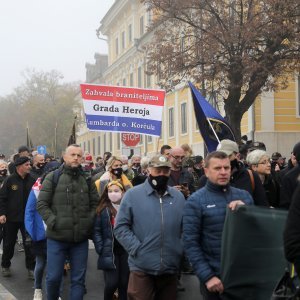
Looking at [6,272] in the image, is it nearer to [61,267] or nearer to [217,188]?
[61,267]

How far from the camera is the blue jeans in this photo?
6.09 metres

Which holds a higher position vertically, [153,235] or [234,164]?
[234,164]

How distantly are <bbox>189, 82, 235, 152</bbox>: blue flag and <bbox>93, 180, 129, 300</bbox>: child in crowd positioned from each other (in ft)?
6.44

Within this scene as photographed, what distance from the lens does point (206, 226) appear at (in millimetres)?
4418

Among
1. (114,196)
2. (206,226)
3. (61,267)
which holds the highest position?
(114,196)

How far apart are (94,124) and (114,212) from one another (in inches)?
246

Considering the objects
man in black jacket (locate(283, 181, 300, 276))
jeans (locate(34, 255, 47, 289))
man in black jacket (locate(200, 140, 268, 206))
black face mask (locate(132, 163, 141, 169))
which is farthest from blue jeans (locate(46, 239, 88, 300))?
black face mask (locate(132, 163, 141, 169))

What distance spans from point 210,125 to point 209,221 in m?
3.65

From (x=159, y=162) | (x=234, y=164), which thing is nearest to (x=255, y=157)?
(x=234, y=164)

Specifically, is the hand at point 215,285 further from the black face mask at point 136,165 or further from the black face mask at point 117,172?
the black face mask at point 136,165

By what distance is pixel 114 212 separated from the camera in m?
6.42

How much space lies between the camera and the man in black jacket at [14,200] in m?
9.06

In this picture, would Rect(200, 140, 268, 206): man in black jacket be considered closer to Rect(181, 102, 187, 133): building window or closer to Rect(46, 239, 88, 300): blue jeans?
Rect(46, 239, 88, 300): blue jeans

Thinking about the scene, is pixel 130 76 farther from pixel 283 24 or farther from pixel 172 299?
pixel 172 299
